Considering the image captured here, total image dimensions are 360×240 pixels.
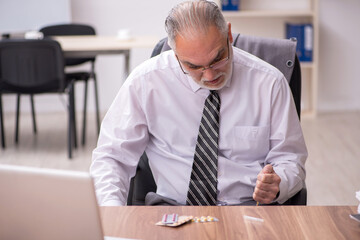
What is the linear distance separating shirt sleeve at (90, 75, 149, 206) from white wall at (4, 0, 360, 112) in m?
3.40

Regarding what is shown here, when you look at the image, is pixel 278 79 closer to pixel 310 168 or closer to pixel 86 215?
pixel 86 215

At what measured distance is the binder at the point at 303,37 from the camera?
485 cm

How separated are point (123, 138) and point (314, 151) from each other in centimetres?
242

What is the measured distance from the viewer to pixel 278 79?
183cm

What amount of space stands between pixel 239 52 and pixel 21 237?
1.02 m

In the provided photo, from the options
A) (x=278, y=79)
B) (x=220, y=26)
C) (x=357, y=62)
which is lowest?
(x=357, y=62)

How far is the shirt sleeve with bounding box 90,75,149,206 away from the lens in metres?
1.78

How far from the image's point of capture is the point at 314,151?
13.1ft

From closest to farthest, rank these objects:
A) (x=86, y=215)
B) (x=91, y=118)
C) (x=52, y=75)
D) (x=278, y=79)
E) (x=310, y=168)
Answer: (x=86, y=215)
(x=278, y=79)
(x=310, y=168)
(x=52, y=75)
(x=91, y=118)

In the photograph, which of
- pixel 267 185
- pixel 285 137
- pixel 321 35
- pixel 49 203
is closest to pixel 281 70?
pixel 285 137

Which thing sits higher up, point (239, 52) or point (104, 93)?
point (239, 52)

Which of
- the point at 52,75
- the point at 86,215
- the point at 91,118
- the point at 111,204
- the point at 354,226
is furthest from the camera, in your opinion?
the point at 91,118

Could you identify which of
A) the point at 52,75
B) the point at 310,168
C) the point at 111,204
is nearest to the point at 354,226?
the point at 111,204

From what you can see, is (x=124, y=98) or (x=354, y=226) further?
(x=124, y=98)
